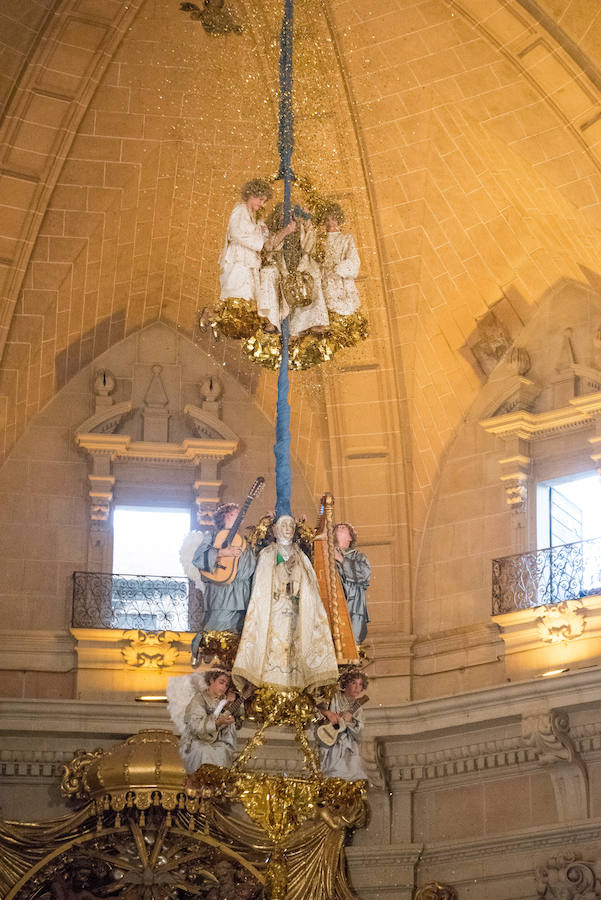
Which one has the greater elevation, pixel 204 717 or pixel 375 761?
pixel 375 761

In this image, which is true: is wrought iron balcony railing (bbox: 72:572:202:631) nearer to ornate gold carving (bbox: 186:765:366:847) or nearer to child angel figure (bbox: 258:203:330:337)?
child angel figure (bbox: 258:203:330:337)

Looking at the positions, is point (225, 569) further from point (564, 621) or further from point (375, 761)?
point (375, 761)

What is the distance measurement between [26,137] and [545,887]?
22.8 ft

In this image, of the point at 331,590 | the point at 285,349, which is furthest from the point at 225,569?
the point at 285,349

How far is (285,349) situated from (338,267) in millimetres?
641

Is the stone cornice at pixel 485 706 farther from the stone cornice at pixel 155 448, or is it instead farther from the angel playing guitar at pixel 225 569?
the angel playing guitar at pixel 225 569

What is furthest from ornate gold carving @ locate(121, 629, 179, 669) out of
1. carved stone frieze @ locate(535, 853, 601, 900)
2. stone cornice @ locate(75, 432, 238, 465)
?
carved stone frieze @ locate(535, 853, 601, 900)

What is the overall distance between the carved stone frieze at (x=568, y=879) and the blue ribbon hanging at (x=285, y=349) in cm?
402

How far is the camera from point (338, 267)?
1401 centimetres

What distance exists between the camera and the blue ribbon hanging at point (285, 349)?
13.3 meters

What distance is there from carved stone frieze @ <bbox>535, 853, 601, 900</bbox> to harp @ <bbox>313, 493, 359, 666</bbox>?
3905 mm

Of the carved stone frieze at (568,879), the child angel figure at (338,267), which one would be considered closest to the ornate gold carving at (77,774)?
the carved stone frieze at (568,879)

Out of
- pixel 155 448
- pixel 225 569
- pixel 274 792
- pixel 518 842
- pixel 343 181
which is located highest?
pixel 343 181

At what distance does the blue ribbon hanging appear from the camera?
13297 millimetres
